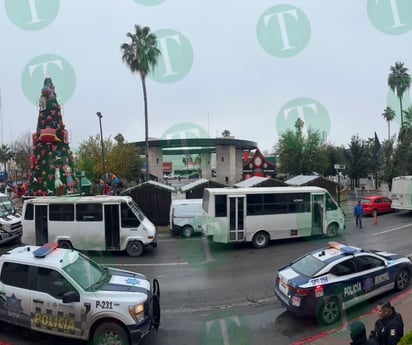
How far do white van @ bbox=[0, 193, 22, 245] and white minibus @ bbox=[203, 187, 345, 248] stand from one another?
8.49 meters

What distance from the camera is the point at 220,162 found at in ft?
183

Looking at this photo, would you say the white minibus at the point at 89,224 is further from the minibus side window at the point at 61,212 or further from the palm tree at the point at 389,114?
the palm tree at the point at 389,114

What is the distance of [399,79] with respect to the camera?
53625 mm

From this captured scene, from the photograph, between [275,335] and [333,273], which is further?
[333,273]

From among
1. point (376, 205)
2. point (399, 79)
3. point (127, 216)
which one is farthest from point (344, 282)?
point (399, 79)

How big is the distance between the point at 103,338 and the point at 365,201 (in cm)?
2202

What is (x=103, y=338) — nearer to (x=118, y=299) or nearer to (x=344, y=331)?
(x=118, y=299)

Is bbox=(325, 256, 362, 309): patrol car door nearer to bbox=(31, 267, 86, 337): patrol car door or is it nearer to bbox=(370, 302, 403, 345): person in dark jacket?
bbox=(370, 302, 403, 345): person in dark jacket

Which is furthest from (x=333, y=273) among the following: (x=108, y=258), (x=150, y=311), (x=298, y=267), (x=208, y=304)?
(x=108, y=258)

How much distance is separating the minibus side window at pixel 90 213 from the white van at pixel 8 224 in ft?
12.4

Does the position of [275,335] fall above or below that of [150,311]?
below

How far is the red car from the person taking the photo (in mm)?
24062

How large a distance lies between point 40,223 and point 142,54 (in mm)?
22026

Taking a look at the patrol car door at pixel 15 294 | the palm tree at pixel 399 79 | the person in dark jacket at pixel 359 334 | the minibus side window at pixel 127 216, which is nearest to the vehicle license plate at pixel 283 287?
the person in dark jacket at pixel 359 334
